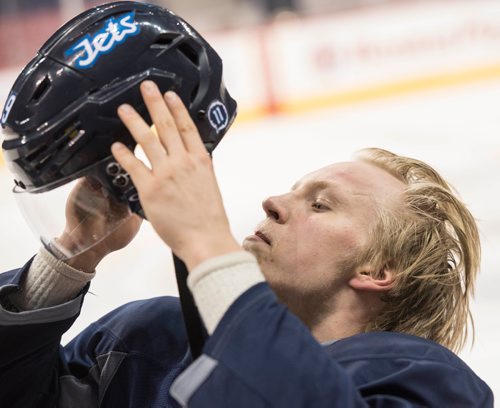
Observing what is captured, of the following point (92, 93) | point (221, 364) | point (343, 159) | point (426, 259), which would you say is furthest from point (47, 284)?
point (343, 159)

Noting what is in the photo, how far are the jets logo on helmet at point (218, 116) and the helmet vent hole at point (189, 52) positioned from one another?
7cm

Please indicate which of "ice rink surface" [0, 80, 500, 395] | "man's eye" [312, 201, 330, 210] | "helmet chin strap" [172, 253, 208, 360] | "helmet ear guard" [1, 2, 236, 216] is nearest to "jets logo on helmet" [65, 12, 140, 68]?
"helmet ear guard" [1, 2, 236, 216]

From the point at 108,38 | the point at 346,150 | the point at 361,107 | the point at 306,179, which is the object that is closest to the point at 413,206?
the point at 306,179

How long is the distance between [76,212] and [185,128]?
10.4 inches

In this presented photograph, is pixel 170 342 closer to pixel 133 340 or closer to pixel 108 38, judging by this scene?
pixel 133 340

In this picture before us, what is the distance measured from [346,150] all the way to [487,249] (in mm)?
1470

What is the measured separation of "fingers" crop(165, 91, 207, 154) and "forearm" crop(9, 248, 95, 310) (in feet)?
1.30

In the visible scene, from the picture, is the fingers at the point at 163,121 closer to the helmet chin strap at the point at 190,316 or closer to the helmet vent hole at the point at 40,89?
the helmet vent hole at the point at 40,89

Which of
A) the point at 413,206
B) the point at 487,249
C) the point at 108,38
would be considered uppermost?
the point at 108,38

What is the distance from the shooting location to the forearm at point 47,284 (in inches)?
54.7

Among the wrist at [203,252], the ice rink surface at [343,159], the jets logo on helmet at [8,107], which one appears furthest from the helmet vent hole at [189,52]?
the ice rink surface at [343,159]

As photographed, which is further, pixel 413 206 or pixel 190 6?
pixel 190 6

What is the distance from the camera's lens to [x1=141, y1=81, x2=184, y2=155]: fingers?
1.07m

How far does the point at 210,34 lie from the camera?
5668 mm
